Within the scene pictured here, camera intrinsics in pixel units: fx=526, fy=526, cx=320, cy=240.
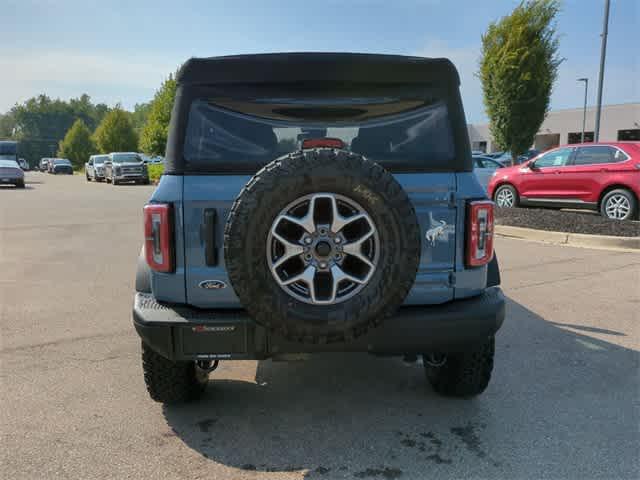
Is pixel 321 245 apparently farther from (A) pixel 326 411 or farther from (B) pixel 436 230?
(A) pixel 326 411

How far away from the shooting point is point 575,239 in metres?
9.01

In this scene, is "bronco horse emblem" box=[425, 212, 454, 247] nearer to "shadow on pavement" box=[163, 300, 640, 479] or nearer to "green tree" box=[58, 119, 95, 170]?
"shadow on pavement" box=[163, 300, 640, 479]

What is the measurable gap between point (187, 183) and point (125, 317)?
2909mm

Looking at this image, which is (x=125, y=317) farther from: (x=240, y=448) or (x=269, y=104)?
(x=269, y=104)

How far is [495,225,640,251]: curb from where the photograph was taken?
8539 millimetres

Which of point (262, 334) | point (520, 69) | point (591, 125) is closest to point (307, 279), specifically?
point (262, 334)

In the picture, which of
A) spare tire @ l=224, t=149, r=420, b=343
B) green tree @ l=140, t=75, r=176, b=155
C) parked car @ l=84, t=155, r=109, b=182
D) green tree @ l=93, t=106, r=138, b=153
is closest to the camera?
spare tire @ l=224, t=149, r=420, b=343

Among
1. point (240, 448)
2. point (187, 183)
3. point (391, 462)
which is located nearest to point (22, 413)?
point (240, 448)

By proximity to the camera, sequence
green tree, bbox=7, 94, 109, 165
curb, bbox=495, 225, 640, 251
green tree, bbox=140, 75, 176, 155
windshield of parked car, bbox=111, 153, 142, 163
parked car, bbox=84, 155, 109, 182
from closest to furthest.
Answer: curb, bbox=495, 225, 640, 251, windshield of parked car, bbox=111, 153, 142, 163, parked car, bbox=84, 155, 109, 182, green tree, bbox=140, 75, 176, 155, green tree, bbox=7, 94, 109, 165

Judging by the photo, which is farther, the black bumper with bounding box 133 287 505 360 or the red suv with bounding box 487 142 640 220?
the red suv with bounding box 487 142 640 220

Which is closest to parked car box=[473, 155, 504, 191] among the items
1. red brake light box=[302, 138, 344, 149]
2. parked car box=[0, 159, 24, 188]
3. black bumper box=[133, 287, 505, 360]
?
red brake light box=[302, 138, 344, 149]

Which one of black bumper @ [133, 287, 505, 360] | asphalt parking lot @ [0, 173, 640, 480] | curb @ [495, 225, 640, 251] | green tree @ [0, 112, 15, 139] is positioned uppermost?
green tree @ [0, 112, 15, 139]

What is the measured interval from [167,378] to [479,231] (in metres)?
1.95

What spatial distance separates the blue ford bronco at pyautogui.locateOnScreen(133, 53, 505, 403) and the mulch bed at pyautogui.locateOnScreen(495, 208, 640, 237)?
7.31 meters
